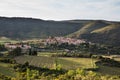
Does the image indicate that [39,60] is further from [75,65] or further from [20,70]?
[20,70]

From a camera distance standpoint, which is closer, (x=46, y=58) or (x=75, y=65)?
(x=75, y=65)

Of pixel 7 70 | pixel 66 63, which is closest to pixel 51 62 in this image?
pixel 66 63

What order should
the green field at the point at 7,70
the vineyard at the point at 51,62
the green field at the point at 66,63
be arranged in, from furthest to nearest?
the vineyard at the point at 51,62, the green field at the point at 66,63, the green field at the point at 7,70

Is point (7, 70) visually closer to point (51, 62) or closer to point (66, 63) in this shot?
point (51, 62)

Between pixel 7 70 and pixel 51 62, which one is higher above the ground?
pixel 7 70

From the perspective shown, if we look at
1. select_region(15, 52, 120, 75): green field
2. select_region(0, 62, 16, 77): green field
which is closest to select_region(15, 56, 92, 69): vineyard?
select_region(15, 52, 120, 75): green field

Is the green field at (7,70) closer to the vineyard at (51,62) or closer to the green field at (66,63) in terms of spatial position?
the vineyard at (51,62)

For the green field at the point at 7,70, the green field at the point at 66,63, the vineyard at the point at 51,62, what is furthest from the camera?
the vineyard at the point at 51,62

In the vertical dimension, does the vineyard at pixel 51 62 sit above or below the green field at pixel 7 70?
below

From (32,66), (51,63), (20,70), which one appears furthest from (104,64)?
(20,70)

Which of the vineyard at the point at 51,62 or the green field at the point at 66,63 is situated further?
the vineyard at the point at 51,62

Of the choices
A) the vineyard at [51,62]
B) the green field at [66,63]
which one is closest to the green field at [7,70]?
the vineyard at [51,62]
